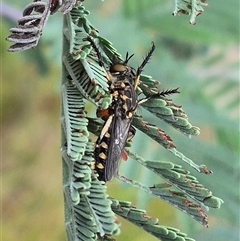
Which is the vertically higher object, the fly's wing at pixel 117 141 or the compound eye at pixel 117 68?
A: the compound eye at pixel 117 68

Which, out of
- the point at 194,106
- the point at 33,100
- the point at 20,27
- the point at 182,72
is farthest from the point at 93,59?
the point at 33,100

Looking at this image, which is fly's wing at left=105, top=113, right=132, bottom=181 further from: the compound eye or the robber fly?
the compound eye

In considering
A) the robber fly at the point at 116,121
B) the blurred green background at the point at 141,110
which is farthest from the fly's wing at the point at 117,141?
the blurred green background at the point at 141,110

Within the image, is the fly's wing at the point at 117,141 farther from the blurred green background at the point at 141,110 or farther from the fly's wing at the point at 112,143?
the blurred green background at the point at 141,110

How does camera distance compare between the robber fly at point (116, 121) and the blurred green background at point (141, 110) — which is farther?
the blurred green background at point (141, 110)

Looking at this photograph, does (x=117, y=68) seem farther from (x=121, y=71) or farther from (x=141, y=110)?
(x=141, y=110)

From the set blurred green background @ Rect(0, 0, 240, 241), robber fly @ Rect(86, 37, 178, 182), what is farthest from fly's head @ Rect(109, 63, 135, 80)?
blurred green background @ Rect(0, 0, 240, 241)

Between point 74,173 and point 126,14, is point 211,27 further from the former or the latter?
point 74,173
